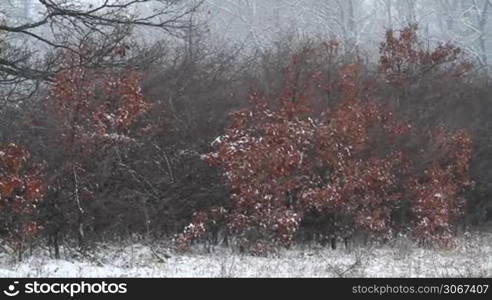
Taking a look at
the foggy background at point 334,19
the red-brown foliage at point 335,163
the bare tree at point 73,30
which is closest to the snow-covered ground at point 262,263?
the red-brown foliage at point 335,163

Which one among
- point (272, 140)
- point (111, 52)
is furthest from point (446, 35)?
point (111, 52)

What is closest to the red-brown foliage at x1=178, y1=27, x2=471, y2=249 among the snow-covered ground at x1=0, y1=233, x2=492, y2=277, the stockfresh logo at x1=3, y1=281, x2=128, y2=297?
the snow-covered ground at x1=0, y1=233, x2=492, y2=277

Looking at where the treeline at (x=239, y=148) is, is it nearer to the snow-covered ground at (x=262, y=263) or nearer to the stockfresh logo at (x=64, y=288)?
the snow-covered ground at (x=262, y=263)

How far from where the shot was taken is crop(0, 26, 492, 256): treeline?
12.9m

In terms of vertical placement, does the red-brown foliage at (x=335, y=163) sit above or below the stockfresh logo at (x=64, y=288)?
above

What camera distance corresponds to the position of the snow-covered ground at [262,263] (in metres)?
11.0

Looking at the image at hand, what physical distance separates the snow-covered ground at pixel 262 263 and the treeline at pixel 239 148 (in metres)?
0.42

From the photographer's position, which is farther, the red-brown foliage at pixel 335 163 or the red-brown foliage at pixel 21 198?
the red-brown foliage at pixel 335 163

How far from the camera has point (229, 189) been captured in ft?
48.2

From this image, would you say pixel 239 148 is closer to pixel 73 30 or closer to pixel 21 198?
pixel 73 30

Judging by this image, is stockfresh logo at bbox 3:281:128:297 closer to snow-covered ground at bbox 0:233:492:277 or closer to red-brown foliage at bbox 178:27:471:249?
snow-covered ground at bbox 0:233:492:277

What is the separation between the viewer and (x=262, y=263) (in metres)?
12.5

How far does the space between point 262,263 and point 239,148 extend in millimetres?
2150

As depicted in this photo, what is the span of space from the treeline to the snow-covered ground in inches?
16.7
